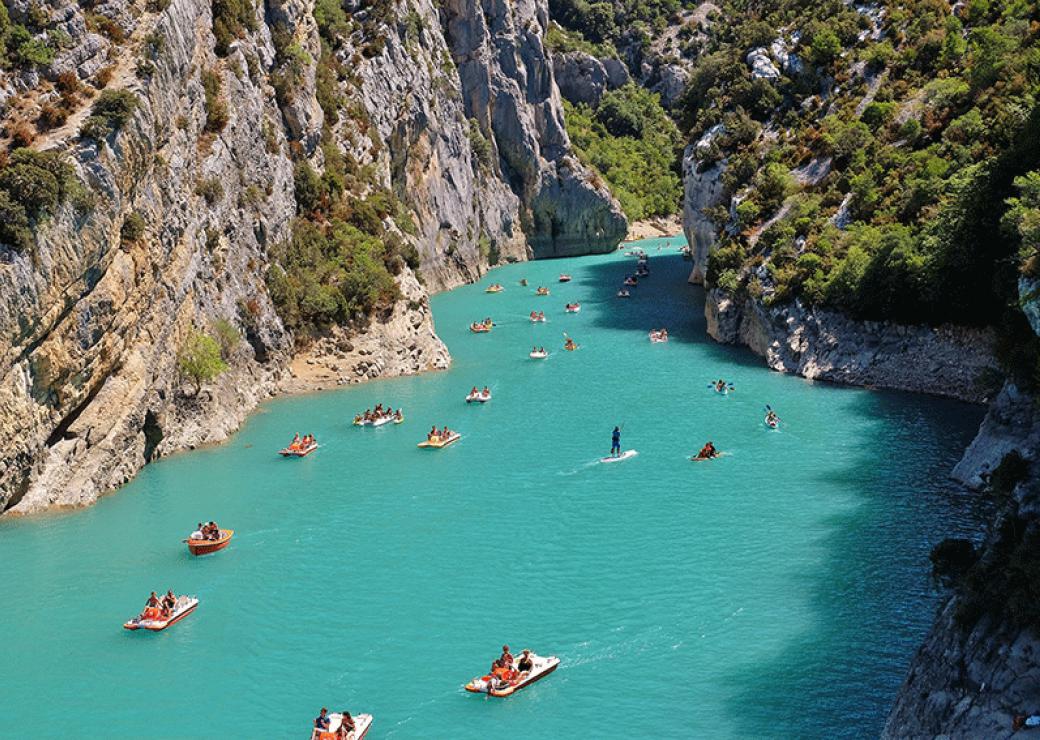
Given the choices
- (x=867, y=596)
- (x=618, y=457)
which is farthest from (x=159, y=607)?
(x=867, y=596)

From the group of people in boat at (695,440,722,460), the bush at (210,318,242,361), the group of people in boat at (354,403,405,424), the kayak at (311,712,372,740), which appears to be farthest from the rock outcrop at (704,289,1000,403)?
the kayak at (311,712,372,740)

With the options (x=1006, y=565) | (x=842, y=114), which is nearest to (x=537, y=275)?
(x=842, y=114)

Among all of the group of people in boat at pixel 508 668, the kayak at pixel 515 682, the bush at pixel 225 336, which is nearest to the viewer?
the kayak at pixel 515 682

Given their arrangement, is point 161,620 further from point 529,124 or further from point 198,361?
point 529,124

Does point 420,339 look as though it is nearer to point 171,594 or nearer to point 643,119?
point 171,594

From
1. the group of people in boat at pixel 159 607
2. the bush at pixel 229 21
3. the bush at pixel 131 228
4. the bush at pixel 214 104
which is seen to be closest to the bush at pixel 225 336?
the bush at pixel 131 228

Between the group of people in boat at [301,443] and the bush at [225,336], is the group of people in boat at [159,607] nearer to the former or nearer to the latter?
the group of people in boat at [301,443]

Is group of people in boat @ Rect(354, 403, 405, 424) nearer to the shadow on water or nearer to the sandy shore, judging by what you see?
the shadow on water
